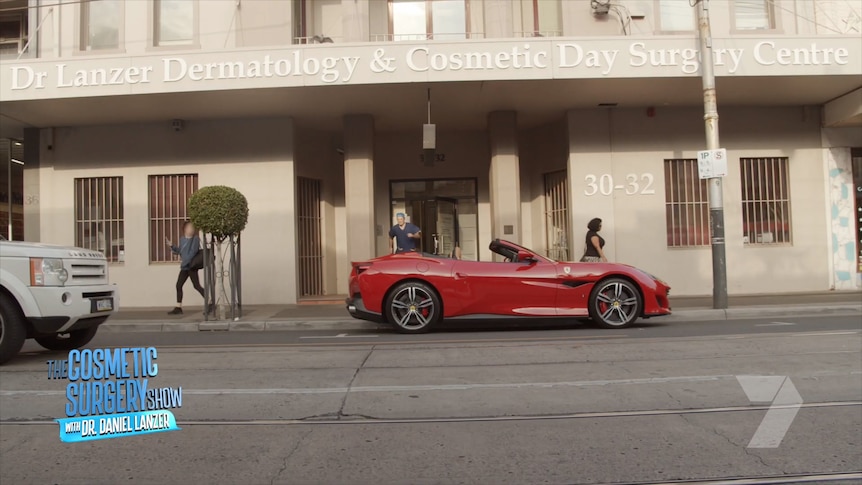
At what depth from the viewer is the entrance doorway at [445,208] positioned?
16.5 meters

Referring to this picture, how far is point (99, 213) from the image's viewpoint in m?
14.6

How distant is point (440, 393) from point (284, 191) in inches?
385

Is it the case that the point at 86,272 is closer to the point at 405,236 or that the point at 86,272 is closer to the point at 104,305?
the point at 104,305

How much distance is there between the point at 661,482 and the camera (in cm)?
346

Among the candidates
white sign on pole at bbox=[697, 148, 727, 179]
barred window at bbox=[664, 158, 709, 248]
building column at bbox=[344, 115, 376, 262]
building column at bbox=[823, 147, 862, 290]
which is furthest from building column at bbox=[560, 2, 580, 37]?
building column at bbox=[823, 147, 862, 290]

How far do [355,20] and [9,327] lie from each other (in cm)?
959

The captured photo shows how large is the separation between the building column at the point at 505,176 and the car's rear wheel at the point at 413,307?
17.8 feet

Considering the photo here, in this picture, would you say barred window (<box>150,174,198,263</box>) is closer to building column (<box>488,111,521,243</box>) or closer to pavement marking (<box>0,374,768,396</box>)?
building column (<box>488,111,521,243</box>)

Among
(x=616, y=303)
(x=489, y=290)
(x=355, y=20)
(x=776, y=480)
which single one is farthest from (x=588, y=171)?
(x=776, y=480)

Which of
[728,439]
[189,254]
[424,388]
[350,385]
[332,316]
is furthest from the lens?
[189,254]

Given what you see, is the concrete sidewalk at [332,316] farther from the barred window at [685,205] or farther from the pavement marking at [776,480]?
the pavement marking at [776,480]

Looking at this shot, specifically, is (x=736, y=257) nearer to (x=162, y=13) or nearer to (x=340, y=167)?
(x=340, y=167)

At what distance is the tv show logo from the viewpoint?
3.83 m

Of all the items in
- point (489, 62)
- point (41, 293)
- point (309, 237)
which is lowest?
point (41, 293)
